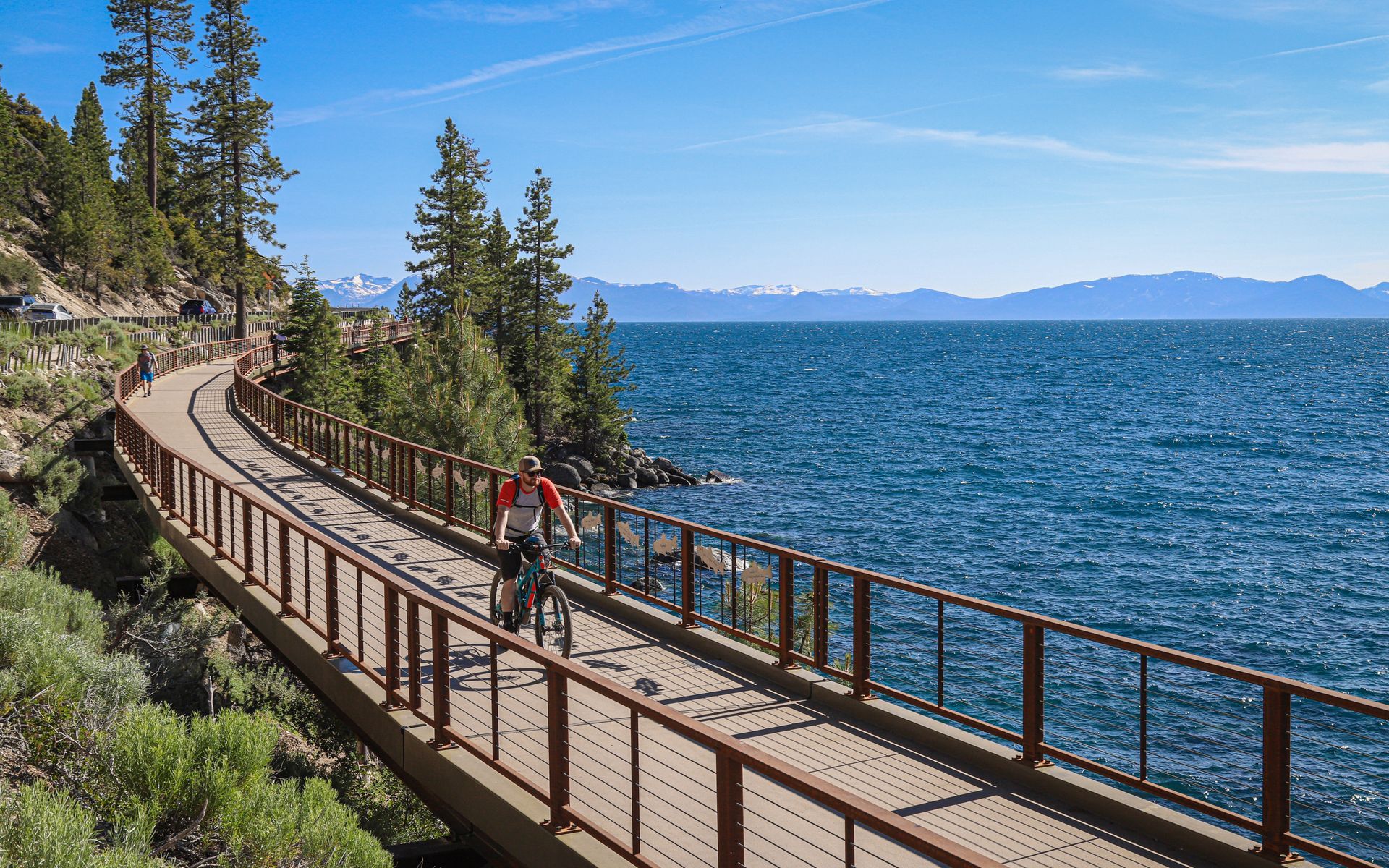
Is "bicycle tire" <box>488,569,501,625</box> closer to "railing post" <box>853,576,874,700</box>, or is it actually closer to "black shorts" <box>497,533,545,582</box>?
"black shorts" <box>497,533,545,582</box>

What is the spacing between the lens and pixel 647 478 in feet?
173

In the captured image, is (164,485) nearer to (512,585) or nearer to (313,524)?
(313,524)

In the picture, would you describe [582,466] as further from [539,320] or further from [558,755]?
[558,755]

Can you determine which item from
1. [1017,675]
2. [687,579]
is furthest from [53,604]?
[1017,675]

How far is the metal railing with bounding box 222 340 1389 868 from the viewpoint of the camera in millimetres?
7375

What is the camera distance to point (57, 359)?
35.9 meters

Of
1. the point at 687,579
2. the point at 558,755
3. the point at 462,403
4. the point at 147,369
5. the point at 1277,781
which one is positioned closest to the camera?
the point at 1277,781

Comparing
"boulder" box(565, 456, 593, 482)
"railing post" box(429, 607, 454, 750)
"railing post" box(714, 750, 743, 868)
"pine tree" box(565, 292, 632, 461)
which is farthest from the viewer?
"pine tree" box(565, 292, 632, 461)

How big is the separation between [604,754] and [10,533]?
50.5 ft

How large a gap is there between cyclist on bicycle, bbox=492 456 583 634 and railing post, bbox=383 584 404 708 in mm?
1369

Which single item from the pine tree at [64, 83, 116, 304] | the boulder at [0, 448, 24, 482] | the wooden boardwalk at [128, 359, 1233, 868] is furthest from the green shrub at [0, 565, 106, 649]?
the pine tree at [64, 83, 116, 304]

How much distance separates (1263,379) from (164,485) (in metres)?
125

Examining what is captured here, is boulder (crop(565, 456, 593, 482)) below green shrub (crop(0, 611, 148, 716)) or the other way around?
below

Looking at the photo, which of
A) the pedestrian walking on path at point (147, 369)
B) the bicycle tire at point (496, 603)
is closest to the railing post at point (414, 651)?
the bicycle tire at point (496, 603)
